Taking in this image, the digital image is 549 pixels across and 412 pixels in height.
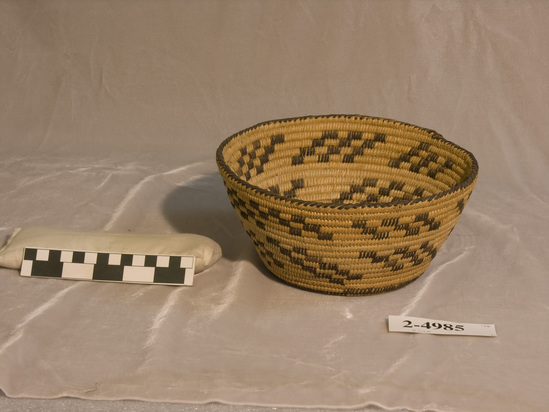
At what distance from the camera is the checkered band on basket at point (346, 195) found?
4.85 ft

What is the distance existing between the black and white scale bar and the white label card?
0.40m

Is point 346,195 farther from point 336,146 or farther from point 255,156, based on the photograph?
point 255,156

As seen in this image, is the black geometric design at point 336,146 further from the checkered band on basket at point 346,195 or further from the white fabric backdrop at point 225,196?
the white fabric backdrop at point 225,196

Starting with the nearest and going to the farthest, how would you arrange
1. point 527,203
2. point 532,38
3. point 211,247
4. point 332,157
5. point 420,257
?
point 420,257 → point 211,247 → point 332,157 → point 527,203 → point 532,38

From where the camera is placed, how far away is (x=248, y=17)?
8.05ft

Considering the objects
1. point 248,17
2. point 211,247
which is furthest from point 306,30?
point 211,247

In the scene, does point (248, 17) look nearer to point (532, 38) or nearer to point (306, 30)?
point (306, 30)

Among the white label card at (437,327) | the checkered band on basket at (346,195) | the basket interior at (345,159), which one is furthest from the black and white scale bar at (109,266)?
the white label card at (437,327)

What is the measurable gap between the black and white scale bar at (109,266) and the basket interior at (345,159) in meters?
0.28

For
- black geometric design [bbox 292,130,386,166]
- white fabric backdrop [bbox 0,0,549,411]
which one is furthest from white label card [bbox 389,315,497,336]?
black geometric design [bbox 292,130,386,166]

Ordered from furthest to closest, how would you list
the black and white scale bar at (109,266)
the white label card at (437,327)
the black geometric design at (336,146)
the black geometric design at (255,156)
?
the black geometric design at (336,146) < the black geometric design at (255,156) < the black and white scale bar at (109,266) < the white label card at (437,327)

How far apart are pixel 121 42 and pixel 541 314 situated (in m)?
1.44

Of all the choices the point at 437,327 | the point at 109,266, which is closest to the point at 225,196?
the point at 109,266

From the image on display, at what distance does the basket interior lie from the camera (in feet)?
6.13
